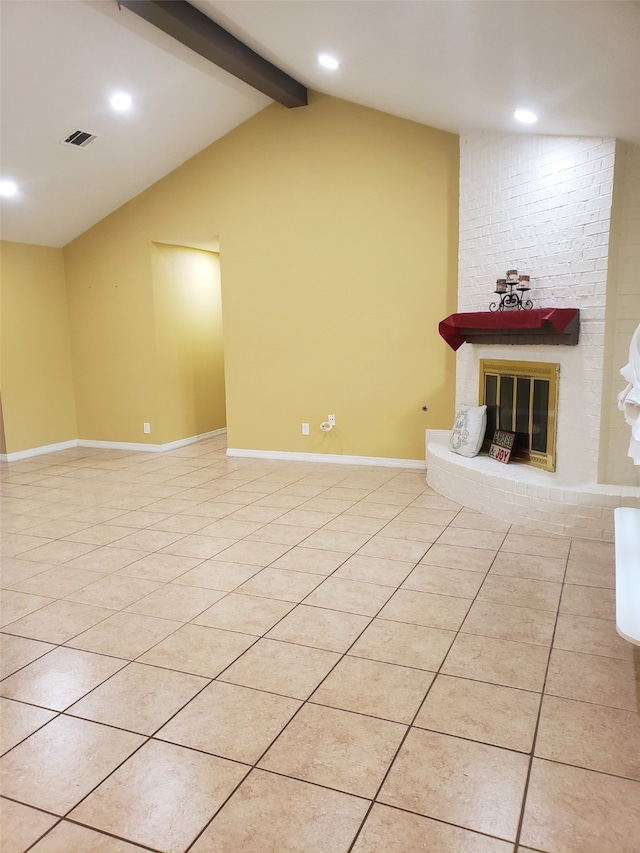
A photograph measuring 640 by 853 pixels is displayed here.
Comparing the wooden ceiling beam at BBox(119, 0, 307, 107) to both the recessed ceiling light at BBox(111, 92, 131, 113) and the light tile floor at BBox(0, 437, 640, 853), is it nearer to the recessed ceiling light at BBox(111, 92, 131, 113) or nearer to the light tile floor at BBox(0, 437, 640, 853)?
the recessed ceiling light at BBox(111, 92, 131, 113)

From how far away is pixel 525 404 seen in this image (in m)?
4.25

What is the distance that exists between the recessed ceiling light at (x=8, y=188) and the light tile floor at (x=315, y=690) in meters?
2.80

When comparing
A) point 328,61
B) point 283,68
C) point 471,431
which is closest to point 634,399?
point 471,431

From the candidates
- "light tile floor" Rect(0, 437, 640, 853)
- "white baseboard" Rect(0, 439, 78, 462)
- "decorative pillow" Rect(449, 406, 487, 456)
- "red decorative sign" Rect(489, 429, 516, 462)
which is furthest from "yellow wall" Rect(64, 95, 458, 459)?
"light tile floor" Rect(0, 437, 640, 853)

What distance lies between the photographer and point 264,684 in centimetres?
220

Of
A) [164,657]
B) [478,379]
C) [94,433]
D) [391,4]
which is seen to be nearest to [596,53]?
[391,4]

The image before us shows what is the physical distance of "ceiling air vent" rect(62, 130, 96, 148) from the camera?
4535 millimetres

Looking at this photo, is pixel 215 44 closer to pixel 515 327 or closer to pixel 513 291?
pixel 513 291

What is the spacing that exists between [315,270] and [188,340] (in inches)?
72.2

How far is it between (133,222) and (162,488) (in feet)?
9.22

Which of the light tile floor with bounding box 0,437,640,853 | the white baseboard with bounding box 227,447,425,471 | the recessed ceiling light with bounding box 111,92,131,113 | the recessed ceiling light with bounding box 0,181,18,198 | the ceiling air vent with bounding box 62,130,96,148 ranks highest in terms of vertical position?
the recessed ceiling light with bounding box 111,92,131,113

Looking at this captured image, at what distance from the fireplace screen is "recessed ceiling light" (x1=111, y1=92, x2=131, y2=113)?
320 cm

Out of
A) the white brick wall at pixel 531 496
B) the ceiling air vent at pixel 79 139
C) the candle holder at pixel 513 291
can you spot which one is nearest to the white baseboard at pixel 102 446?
the ceiling air vent at pixel 79 139

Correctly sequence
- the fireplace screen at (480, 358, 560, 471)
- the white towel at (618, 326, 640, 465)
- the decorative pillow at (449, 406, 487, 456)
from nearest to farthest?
the white towel at (618, 326, 640, 465) < the fireplace screen at (480, 358, 560, 471) < the decorative pillow at (449, 406, 487, 456)
